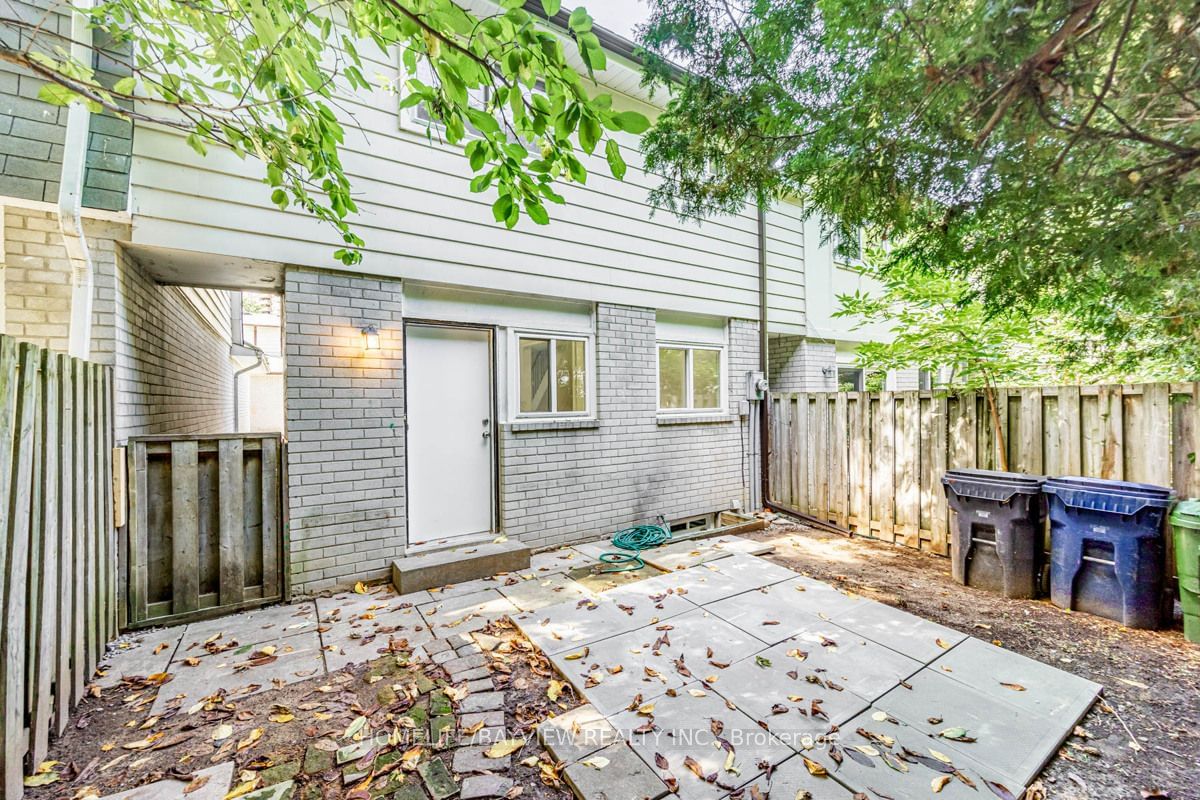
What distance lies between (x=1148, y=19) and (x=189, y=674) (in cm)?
644

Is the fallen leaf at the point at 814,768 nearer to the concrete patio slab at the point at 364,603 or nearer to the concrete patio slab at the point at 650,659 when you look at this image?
the concrete patio slab at the point at 650,659

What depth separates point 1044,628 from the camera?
3260 mm

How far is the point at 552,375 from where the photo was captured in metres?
5.13

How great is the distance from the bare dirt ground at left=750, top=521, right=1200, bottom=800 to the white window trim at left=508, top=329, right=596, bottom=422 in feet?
8.55

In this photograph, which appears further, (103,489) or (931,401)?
(931,401)

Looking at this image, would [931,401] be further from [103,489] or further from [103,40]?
[103,40]

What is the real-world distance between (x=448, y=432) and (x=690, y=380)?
130 inches

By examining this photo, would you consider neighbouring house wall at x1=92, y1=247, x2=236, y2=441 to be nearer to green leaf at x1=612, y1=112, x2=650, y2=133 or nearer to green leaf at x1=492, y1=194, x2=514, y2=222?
green leaf at x1=492, y1=194, x2=514, y2=222

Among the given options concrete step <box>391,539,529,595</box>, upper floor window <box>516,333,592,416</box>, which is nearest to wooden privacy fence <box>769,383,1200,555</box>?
upper floor window <box>516,333,592,416</box>

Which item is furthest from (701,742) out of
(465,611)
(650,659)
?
(465,611)

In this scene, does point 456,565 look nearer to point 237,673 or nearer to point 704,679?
point 237,673

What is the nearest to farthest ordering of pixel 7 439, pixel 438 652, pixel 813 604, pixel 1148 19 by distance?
pixel 7 439 → pixel 1148 19 → pixel 438 652 → pixel 813 604

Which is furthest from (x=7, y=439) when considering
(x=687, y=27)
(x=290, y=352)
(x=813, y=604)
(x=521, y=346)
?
(x=813, y=604)

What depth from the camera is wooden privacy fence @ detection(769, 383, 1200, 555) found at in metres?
3.53
